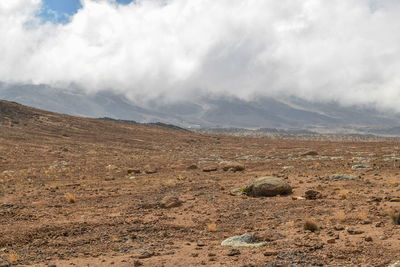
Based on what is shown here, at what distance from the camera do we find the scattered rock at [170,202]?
18.6 metres

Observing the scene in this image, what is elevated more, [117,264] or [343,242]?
[343,242]

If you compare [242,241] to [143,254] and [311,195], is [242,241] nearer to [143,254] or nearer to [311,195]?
[143,254]

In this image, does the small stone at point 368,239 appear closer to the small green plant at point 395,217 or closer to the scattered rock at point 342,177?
the small green plant at point 395,217

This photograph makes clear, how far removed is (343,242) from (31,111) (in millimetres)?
89102

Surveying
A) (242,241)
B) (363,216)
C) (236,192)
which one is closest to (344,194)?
(363,216)

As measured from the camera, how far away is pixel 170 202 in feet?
61.6

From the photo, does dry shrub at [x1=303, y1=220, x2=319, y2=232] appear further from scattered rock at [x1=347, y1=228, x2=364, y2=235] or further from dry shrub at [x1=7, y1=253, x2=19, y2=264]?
dry shrub at [x1=7, y1=253, x2=19, y2=264]

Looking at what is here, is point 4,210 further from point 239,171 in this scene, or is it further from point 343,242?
point 239,171

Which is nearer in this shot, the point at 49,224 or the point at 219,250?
the point at 219,250

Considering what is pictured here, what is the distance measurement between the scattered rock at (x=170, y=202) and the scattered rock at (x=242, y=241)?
5.98 meters

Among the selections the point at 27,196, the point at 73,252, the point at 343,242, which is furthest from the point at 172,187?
the point at 343,242

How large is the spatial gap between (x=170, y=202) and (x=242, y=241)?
22.0ft

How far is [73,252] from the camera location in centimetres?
1278

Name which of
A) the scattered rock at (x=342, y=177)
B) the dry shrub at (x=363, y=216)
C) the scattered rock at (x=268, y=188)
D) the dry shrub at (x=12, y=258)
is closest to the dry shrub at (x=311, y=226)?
the dry shrub at (x=363, y=216)
